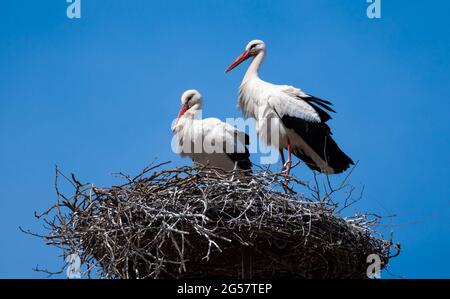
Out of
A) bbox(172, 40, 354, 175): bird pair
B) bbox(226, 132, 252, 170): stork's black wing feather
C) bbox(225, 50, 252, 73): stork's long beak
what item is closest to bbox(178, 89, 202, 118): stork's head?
bbox(172, 40, 354, 175): bird pair

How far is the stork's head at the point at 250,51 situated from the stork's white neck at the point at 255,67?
61mm

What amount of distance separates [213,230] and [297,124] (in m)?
2.80

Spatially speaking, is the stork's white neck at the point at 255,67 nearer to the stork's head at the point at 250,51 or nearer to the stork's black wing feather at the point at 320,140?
the stork's head at the point at 250,51

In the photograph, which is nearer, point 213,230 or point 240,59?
point 213,230

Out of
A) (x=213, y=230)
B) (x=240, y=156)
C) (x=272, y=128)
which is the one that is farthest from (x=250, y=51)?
(x=213, y=230)

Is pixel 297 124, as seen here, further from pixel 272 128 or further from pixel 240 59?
pixel 240 59

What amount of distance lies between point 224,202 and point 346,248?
3.24 feet

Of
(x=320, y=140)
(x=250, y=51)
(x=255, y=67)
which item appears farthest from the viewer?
(x=250, y=51)

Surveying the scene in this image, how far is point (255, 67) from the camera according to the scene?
1045cm

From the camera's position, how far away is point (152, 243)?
7.29 metres

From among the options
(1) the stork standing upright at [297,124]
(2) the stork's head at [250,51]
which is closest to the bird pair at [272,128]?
(1) the stork standing upright at [297,124]
